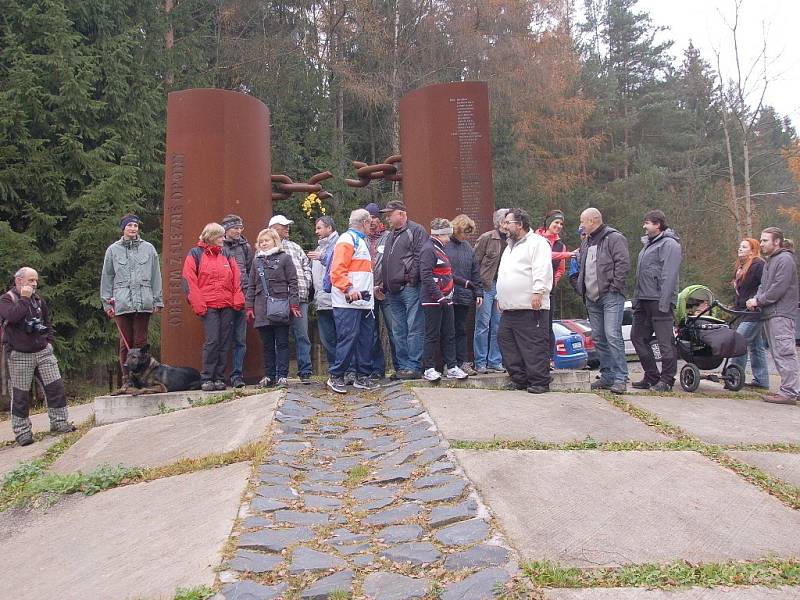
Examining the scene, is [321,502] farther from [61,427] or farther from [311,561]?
[61,427]

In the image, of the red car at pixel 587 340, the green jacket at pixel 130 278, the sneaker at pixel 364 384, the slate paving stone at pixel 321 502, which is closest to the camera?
the slate paving stone at pixel 321 502

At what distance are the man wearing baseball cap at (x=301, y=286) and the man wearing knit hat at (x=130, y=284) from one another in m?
1.36

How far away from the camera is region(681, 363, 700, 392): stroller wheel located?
322 inches

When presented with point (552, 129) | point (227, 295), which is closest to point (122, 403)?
point (227, 295)

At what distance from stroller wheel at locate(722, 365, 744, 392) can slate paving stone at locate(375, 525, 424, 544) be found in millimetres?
5793

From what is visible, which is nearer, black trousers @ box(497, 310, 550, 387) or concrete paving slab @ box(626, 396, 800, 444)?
concrete paving slab @ box(626, 396, 800, 444)

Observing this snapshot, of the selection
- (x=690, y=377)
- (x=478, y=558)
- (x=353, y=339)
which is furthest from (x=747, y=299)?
(x=478, y=558)

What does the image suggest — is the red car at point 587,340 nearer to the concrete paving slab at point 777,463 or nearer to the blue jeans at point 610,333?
the blue jeans at point 610,333

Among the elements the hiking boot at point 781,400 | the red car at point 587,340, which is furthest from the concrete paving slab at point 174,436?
the red car at point 587,340

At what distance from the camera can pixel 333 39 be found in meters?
20.9

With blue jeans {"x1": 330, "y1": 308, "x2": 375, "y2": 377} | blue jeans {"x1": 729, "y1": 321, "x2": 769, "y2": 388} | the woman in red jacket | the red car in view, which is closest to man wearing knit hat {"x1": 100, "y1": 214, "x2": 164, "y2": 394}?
the woman in red jacket

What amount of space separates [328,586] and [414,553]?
50 centimetres

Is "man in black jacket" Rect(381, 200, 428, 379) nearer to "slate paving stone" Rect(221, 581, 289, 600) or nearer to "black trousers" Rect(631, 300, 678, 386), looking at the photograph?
"black trousers" Rect(631, 300, 678, 386)

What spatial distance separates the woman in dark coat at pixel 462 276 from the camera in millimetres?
7746
